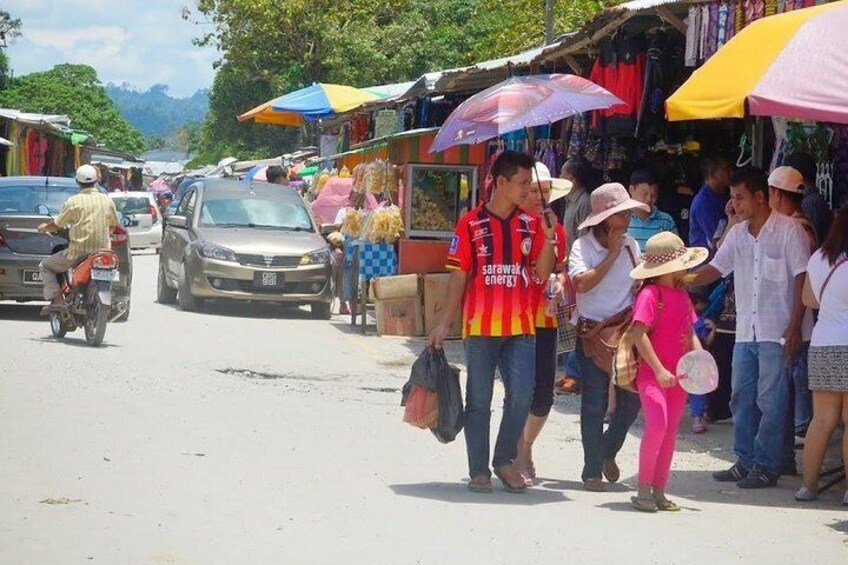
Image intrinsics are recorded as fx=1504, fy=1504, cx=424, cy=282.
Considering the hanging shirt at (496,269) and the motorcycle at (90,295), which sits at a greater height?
the hanging shirt at (496,269)

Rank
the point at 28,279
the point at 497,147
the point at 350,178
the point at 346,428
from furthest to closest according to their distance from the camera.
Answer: the point at 350,178 < the point at 497,147 < the point at 28,279 < the point at 346,428

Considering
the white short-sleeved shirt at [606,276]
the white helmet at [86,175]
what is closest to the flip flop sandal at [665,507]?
the white short-sleeved shirt at [606,276]

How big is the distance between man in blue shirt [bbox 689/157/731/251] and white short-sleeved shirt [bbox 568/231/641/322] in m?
2.87

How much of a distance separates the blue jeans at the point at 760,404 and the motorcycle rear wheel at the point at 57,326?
8450 millimetres

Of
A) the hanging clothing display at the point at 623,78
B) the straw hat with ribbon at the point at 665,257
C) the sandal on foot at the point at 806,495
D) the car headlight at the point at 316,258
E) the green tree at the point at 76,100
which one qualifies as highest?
the green tree at the point at 76,100

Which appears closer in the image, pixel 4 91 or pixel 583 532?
pixel 583 532

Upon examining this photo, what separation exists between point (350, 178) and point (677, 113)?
15375mm

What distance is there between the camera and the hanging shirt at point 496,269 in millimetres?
8125

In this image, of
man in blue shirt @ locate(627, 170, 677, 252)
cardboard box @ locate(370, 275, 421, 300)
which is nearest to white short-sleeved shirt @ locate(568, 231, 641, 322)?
man in blue shirt @ locate(627, 170, 677, 252)

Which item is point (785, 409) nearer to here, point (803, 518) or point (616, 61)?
point (803, 518)

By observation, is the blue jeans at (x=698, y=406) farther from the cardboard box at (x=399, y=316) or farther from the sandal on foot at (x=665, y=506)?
the cardboard box at (x=399, y=316)

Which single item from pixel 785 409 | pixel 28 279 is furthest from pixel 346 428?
pixel 28 279

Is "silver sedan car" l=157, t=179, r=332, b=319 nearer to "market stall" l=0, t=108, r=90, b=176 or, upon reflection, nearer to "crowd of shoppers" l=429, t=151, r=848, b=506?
"crowd of shoppers" l=429, t=151, r=848, b=506

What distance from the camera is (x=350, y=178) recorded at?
78.3ft
